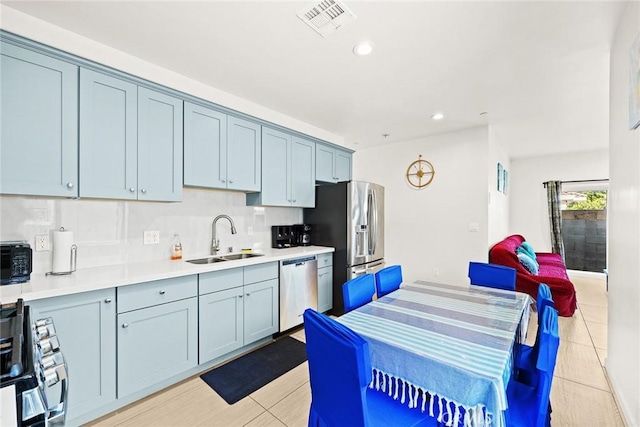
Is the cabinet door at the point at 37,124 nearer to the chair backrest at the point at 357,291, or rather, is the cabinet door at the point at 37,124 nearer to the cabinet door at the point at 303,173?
the chair backrest at the point at 357,291

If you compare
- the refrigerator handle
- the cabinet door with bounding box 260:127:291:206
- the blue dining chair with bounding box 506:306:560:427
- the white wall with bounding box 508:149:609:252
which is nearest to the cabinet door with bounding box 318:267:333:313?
the refrigerator handle

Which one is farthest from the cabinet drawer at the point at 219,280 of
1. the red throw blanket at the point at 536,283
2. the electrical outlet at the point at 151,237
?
the red throw blanket at the point at 536,283

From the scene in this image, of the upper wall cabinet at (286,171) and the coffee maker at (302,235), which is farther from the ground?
the upper wall cabinet at (286,171)

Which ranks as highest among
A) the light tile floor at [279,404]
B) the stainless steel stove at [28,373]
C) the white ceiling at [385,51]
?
the white ceiling at [385,51]

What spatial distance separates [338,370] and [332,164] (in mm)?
3326

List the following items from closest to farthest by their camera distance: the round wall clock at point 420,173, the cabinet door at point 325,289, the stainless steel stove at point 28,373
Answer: the stainless steel stove at point 28,373, the cabinet door at point 325,289, the round wall clock at point 420,173

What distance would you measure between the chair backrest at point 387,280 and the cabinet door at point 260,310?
1140 mm

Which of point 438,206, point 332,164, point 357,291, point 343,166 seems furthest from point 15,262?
point 438,206

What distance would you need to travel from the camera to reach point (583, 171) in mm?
5816

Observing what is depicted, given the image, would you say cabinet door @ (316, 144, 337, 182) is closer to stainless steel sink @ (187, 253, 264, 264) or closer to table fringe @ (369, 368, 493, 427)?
stainless steel sink @ (187, 253, 264, 264)

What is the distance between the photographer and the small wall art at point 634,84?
155 cm

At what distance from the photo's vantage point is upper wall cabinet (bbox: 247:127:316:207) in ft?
10.4

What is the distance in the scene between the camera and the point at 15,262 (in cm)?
164

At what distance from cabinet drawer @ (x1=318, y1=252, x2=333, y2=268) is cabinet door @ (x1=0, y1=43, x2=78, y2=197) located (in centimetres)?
239
